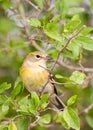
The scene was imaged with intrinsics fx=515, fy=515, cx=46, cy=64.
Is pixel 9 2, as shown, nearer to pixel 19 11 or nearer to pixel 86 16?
pixel 19 11

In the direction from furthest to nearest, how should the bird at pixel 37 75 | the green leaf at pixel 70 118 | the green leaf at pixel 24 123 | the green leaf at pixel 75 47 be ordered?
1. the bird at pixel 37 75
2. the green leaf at pixel 24 123
3. the green leaf at pixel 75 47
4. the green leaf at pixel 70 118

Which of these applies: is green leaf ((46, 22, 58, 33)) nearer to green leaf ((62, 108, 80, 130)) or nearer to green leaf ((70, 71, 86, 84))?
green leaf ((70, 71, 86, 84))

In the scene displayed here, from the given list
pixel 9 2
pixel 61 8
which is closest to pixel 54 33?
pixel 61 8

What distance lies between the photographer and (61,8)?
4.03 metres

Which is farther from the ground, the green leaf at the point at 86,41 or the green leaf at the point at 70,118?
the green leaf at the point at 86,41

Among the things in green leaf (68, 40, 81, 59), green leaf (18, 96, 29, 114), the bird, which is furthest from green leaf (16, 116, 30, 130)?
green leaf (68, 40, 81, 59)

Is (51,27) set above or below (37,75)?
above

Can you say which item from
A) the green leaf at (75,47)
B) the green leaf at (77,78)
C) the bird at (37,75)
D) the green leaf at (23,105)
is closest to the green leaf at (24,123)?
the green leaf at (23,105)

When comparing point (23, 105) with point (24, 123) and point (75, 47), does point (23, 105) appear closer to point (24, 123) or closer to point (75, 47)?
point (24, 123)

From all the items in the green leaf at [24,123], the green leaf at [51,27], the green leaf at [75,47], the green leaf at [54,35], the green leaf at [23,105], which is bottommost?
the green leaf at [24,123]

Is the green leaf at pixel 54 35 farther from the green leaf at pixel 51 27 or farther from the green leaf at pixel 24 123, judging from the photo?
the green leaf at pixel 24 123

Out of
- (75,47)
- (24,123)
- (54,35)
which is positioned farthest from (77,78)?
(24,123)

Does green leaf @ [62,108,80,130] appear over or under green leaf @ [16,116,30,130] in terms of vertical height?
over

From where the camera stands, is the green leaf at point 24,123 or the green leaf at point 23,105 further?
the green leaf at point 24,123
